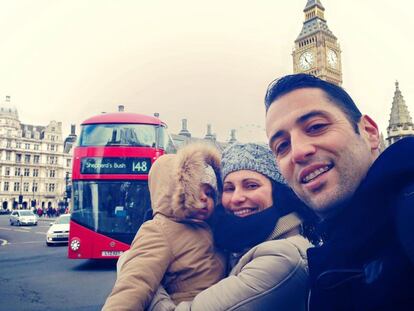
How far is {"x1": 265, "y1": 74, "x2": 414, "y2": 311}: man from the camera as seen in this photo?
103 centimetres

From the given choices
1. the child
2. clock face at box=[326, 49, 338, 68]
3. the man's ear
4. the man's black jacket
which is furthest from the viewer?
clock face at box=[326, 49, 338, 68]

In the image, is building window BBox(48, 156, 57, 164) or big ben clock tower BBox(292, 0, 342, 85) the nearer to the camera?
building window BBox(48, 156, 57, 164)

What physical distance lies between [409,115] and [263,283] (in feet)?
178

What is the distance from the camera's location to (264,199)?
2072 mm

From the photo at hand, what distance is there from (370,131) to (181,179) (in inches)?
42.9

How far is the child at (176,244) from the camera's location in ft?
6.03

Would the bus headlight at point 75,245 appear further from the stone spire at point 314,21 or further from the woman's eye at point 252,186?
the stone spire at point 314,21

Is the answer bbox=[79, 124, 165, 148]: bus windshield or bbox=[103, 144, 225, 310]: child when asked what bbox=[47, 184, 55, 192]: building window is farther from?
bbox=[103, 144, 225, 310]: child

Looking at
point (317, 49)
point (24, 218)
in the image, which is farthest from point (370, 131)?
point (317, 49)

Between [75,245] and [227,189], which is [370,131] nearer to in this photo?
[227,189]

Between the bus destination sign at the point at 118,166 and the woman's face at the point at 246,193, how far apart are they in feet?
22.9

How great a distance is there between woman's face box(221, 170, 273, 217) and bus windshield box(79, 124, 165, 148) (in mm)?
7301

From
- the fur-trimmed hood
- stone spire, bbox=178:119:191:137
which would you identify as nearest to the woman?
the fur-trimmed hood

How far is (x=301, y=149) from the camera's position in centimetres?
150
